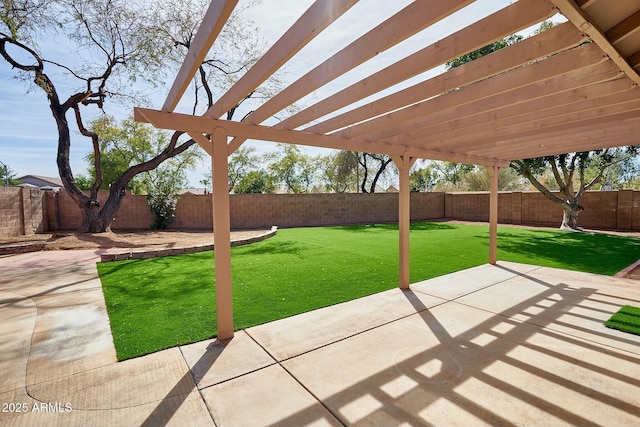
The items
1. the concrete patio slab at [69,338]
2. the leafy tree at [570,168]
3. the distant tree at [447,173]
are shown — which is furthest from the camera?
the distant tree at [447,173]

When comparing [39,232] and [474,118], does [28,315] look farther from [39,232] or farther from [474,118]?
[39,232]

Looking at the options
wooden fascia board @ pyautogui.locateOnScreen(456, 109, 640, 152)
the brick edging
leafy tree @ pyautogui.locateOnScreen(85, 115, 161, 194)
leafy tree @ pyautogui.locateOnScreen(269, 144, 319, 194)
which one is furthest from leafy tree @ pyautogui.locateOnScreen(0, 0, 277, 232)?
leafy tree @ pyautogui.locateOnScreen(269, 144, 319, 194)

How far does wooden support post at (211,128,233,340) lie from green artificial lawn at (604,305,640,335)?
13.9ft

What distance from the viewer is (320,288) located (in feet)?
15.8

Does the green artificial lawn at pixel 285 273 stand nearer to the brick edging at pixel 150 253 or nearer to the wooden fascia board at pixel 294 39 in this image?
the brick edging at pixel 150 253

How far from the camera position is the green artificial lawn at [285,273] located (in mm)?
3587

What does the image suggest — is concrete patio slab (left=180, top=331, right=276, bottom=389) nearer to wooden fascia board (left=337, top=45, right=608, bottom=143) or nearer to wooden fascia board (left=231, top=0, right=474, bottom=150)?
wooden fascia board (left=231, top=0, right=474, bottom=150)

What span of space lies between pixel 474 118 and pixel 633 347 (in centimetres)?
279

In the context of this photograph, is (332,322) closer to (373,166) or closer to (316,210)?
(316,210)

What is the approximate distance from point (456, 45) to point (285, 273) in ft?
15.3

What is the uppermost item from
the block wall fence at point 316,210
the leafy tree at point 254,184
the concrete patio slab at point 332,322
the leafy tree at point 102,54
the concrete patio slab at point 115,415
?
the leafy tree at point 102,54

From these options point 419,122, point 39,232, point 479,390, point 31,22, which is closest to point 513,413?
point 479,390

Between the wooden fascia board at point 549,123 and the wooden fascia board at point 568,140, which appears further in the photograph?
the wooden fascia board at point 568,140

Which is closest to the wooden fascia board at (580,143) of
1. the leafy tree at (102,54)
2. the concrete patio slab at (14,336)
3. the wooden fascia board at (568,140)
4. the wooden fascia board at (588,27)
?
the wooden fascia board at (568,140)
